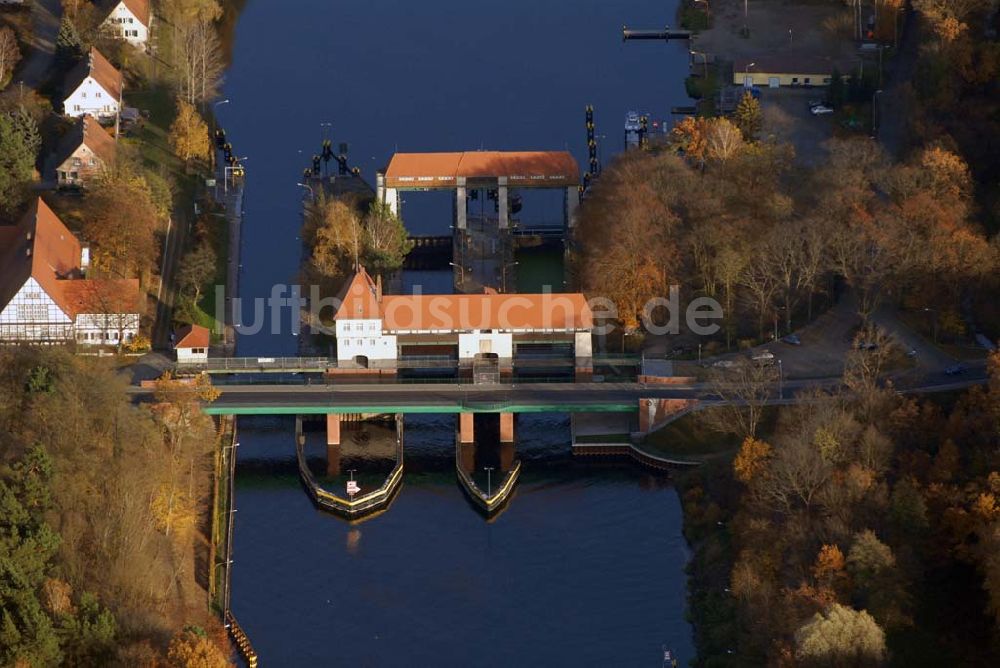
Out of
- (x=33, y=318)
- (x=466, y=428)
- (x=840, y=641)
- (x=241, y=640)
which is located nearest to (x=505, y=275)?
(x=466, y=428)

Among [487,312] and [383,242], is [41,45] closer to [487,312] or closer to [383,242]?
[383,242]

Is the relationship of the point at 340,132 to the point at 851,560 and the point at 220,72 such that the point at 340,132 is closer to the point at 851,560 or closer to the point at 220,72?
the point at 220,72

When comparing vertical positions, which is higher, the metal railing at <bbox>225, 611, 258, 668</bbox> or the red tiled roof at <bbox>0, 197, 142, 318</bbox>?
the red tiled roof at <bbox>0, 197, 142, 318</bbox>

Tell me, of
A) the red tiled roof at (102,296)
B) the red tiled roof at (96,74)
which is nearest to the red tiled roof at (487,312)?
the red tiled roof at (102,296)

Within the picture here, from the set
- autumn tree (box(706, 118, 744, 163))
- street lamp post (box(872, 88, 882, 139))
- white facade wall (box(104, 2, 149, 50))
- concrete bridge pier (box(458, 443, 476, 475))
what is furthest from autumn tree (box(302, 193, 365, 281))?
street lamp post (box(872, 88, 882, 139))

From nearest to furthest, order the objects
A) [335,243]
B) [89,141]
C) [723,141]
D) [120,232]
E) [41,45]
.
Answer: [120,232], [335,243], [723,141], [89,141], [41,45]

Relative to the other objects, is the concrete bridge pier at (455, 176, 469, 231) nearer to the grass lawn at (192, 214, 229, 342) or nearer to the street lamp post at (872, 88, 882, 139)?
the grass lawn at (192, 214, 229, 342)

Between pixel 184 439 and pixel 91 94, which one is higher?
pixel 91 94
